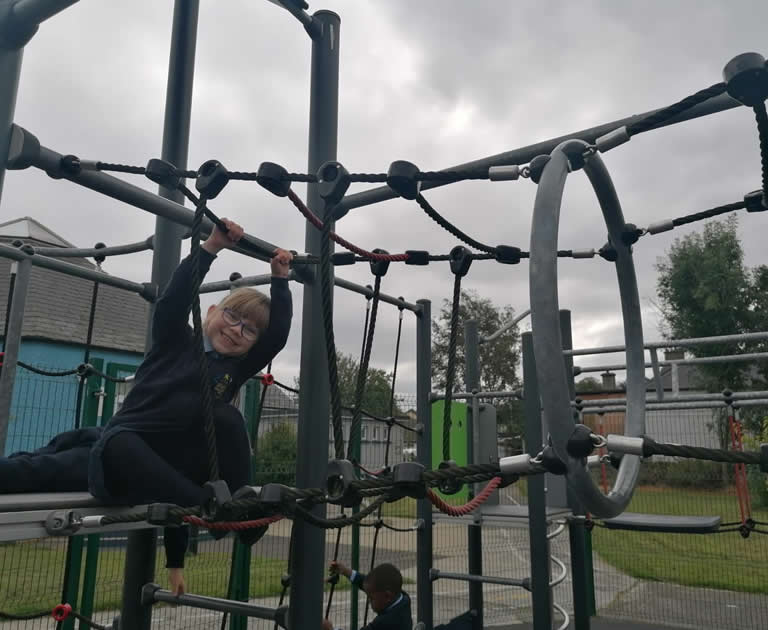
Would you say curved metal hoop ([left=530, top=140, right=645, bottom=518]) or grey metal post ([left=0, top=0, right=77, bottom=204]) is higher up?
grey metal post ([left=0, top=0, right=77, bottom=204])

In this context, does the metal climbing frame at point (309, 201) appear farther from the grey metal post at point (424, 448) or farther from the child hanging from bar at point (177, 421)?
the grey metal post at point (424, 448)

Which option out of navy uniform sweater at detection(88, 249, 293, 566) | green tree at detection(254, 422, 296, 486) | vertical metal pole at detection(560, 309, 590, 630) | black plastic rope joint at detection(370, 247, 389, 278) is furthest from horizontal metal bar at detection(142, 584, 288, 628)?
green tree at detection(254, 422, 296, 486)

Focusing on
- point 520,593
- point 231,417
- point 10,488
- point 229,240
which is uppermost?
point 229,240

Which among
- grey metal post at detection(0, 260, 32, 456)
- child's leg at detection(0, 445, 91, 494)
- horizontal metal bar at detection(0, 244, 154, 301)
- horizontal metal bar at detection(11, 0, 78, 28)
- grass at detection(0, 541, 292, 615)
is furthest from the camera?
grass at detection(0, 541, 292, 615)

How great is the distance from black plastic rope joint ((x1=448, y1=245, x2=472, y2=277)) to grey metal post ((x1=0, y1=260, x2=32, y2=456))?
5.63 ft

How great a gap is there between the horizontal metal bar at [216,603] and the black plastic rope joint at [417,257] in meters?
1.10

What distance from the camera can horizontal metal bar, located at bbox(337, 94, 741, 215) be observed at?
1.78 metres

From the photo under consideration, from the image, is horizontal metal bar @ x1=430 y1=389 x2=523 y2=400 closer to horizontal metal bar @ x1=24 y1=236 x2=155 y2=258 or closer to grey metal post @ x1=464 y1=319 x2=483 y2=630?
grey metal post @ x1=464 y1=319 x2=483 y2=630

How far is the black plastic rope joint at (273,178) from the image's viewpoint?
1.49 meters

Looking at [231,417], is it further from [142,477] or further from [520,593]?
[520,593]

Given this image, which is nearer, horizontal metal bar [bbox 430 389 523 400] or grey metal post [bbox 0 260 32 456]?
grey metal post [bbox 0 260 32 456]

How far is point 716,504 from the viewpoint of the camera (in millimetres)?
10250

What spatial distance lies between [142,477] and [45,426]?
4.99 meters

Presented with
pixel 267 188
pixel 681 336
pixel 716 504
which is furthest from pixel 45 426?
pixel 681 336
